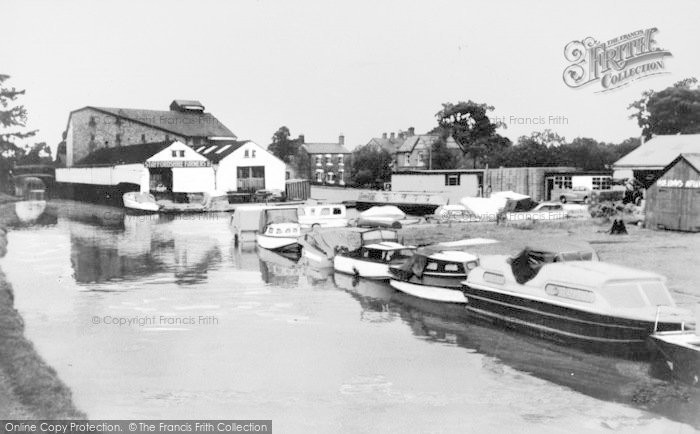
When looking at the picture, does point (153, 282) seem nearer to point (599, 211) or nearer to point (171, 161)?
point (599, 211)

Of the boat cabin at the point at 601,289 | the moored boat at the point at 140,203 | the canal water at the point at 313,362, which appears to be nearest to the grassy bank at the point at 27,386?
the canal water at the point at 313,362

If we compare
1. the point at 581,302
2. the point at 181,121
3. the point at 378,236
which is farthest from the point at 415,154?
the point at 581,302

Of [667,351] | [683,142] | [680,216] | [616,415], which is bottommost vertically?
[616,415]

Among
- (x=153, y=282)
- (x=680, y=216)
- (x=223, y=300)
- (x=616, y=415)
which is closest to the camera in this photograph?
(x=616, y=415)

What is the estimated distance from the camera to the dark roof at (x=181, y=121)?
300 ft

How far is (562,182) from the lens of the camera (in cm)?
5816

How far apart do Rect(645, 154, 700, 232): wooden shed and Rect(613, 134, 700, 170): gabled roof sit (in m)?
17.5

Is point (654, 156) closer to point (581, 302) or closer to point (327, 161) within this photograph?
point (581, 302)

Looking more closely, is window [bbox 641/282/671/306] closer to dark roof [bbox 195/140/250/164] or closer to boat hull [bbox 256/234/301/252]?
boat hull [bbox 256/234/301/252]

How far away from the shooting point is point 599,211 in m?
43.7

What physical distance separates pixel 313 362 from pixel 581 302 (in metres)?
6.78

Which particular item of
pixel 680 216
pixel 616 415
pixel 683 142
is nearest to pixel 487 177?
pixel 683 142

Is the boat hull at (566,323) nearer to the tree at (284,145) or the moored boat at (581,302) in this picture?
the moored boat at (581,302)

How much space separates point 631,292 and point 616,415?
4542mm
